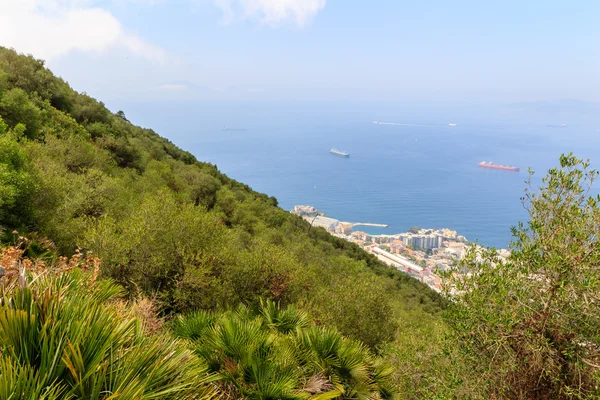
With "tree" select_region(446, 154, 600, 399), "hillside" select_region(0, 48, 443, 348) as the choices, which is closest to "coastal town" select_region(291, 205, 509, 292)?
"hillside" select_region(0, 48, 443, 348)

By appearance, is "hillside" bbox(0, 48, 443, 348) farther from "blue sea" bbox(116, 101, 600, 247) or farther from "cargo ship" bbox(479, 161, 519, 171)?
"cargo ship" bbox(479, 161, 519, 171)

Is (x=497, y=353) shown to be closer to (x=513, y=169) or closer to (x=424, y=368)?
(x=424, y=368)

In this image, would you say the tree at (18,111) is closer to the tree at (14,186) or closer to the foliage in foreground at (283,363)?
the tree at (14,186)

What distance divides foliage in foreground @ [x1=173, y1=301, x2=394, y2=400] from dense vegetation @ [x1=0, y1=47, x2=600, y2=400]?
26 mm

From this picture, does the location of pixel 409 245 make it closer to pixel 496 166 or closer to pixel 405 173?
pixel 405 173

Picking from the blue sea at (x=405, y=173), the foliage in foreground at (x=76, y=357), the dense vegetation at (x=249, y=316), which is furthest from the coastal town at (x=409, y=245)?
the foliage in foreground at (x=76, y=357)

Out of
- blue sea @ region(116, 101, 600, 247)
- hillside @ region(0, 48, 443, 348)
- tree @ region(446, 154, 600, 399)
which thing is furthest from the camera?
blue sea @ region(116, 101, 600, 247)

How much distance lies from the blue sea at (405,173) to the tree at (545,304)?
50.0 metres

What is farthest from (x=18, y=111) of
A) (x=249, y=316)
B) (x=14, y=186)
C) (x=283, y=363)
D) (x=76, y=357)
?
(x=76, y=357)

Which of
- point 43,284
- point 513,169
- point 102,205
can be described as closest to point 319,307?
point 43,284

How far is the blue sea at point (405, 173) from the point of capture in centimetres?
8619

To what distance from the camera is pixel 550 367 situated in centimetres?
414

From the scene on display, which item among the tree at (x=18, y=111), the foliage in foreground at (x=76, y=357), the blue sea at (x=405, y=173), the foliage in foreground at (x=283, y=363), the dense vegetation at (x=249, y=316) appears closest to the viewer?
the foliage in foreground at (x=76, y=357)

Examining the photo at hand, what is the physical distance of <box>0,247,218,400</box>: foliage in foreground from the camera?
2408 mm
